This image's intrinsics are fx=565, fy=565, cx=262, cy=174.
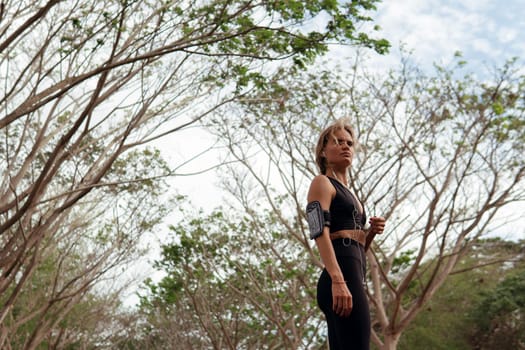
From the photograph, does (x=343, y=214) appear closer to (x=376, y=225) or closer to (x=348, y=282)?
(x=376, y=225)

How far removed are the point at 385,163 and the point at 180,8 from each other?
5.62 meters

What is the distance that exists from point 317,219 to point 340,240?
0.15 meters

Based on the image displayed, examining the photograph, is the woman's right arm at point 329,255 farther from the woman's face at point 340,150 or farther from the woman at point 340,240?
the woman's face at point 340,150

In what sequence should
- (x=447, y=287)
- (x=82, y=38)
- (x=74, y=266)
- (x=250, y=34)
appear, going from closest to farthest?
(x=250, y=34)
(x=82, y=38)
(x=74, y=266)
(x=447, y=287)

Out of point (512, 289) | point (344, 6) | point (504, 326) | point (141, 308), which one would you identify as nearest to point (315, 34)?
point (344, 6)

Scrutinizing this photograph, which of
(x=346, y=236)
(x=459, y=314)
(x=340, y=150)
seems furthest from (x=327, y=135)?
(x=459, y=314)

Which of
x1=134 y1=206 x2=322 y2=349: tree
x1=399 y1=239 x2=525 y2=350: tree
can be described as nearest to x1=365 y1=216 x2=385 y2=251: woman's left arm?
x1=134 y1=206 x2=322 y2=349: tree

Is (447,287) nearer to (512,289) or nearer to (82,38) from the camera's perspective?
(512,289)

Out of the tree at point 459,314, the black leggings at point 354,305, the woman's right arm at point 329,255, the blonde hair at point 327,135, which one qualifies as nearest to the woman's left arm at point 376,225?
the black leggings at point 354,305

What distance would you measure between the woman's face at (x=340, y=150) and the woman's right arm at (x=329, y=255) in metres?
0.16

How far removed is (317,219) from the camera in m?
2.44

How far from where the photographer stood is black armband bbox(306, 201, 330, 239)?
7.93 ft

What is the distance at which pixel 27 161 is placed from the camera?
6164 millimetres

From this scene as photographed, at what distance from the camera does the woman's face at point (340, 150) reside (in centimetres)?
270
